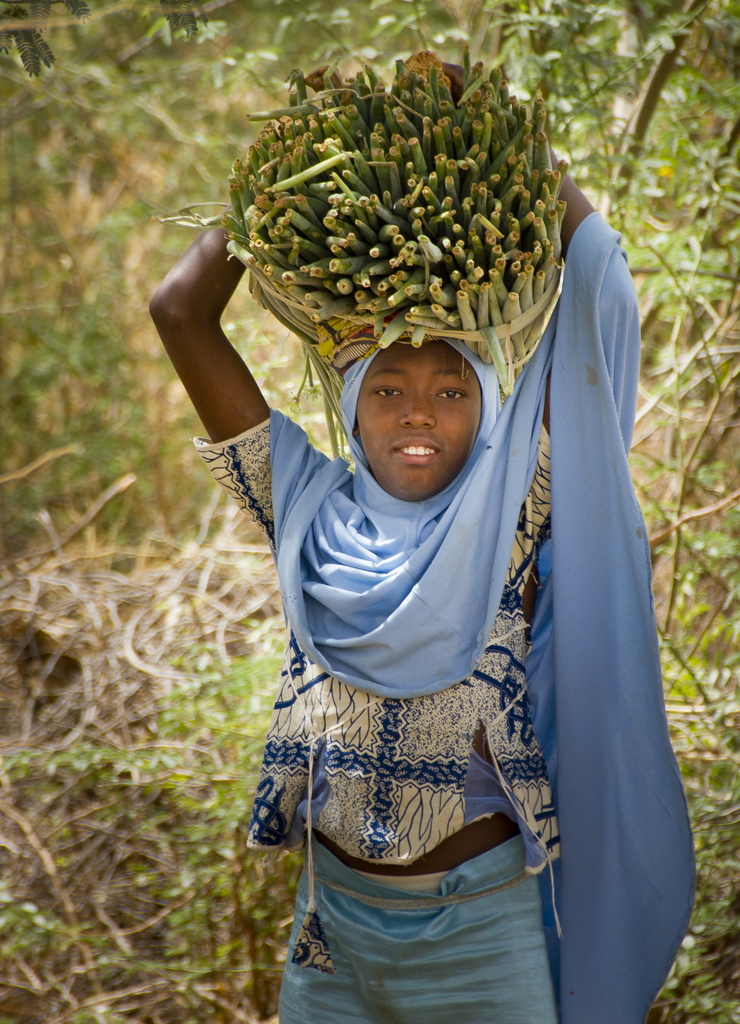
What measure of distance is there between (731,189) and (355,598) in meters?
2.14

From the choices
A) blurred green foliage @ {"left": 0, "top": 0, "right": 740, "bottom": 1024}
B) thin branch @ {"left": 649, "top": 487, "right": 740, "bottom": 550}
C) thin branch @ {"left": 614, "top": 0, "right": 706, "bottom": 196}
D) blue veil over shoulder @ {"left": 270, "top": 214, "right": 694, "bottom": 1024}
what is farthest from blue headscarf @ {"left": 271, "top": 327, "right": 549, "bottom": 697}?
thin branch @ {"left": 614, "top": 0, "right": 706, "bottom": 196}

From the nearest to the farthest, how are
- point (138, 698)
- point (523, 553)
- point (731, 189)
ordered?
point (523, 553), point (731, 189), point (138, 698)

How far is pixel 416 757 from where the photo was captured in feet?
4.82

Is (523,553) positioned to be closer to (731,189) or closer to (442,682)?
(442,682)

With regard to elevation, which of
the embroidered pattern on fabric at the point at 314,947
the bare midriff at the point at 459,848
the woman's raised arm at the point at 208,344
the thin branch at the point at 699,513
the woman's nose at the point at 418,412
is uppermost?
the woman's raised arm at the point at 208,344

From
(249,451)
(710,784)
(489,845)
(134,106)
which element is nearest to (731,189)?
(710,784)

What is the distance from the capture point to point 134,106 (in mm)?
5008

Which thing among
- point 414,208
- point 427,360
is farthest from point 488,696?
point 414,208

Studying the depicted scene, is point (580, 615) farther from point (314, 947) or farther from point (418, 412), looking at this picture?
point (314, 947)

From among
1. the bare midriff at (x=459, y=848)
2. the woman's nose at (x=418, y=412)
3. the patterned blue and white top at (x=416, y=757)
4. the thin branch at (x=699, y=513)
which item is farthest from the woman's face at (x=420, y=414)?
the thin branch at (x=699, y=513)

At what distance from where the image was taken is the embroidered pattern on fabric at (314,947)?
1601 millimetres

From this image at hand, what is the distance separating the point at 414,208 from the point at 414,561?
21.3 inches

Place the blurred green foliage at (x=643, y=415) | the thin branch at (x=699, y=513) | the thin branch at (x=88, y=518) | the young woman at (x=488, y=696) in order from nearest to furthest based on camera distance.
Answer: the young woman at (x=488, y=696) < the blurred green foliage at (x=643, y=415) < the thin branch at (x=699, y=513) < the thin branch at (x=88, y=518)

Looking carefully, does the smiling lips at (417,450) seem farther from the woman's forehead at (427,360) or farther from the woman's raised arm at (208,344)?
the woman's raised arm at (208,344)
